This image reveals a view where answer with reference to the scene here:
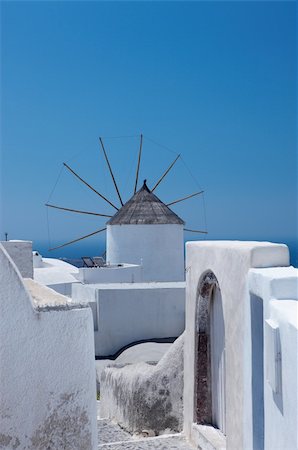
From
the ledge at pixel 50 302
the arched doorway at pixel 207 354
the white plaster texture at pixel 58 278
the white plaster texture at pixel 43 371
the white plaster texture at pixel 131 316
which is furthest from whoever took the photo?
the white plaster texture at pixel 58 278

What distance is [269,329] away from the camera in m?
3.35

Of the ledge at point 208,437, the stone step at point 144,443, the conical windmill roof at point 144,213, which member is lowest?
the stone step at point 144,443

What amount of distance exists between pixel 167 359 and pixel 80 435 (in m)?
2.69

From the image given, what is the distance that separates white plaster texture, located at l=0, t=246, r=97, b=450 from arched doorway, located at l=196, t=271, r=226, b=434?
5.40 feet

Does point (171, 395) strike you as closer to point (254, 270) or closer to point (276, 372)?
point (254, 270)

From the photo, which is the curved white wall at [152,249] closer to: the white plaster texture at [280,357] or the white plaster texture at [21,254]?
the white plaster texture at [21,254]

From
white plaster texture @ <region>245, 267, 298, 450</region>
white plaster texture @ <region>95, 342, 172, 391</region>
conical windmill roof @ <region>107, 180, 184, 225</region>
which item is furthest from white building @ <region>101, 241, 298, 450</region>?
conical windmill roof @ <region>107, 180, 184, 225</region>

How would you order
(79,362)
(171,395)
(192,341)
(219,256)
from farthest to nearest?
1. (171,395)
2. (192,341)
3. (219,256)
4. (79,362)

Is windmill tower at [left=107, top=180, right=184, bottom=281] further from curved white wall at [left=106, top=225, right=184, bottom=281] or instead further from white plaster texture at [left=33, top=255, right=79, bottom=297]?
white plaster texture at [left=33, top=255, right=79, bottom=297]

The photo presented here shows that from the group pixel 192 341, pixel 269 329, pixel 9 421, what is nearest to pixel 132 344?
pixel 192 341

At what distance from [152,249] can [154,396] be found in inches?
441

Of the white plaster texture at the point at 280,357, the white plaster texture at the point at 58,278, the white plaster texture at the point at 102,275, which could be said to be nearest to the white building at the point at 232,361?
the white plaster texture at the point at 280,357

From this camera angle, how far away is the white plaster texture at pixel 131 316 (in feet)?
34.2

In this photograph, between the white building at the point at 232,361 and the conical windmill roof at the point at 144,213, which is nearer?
the white building at the point at 232,361
